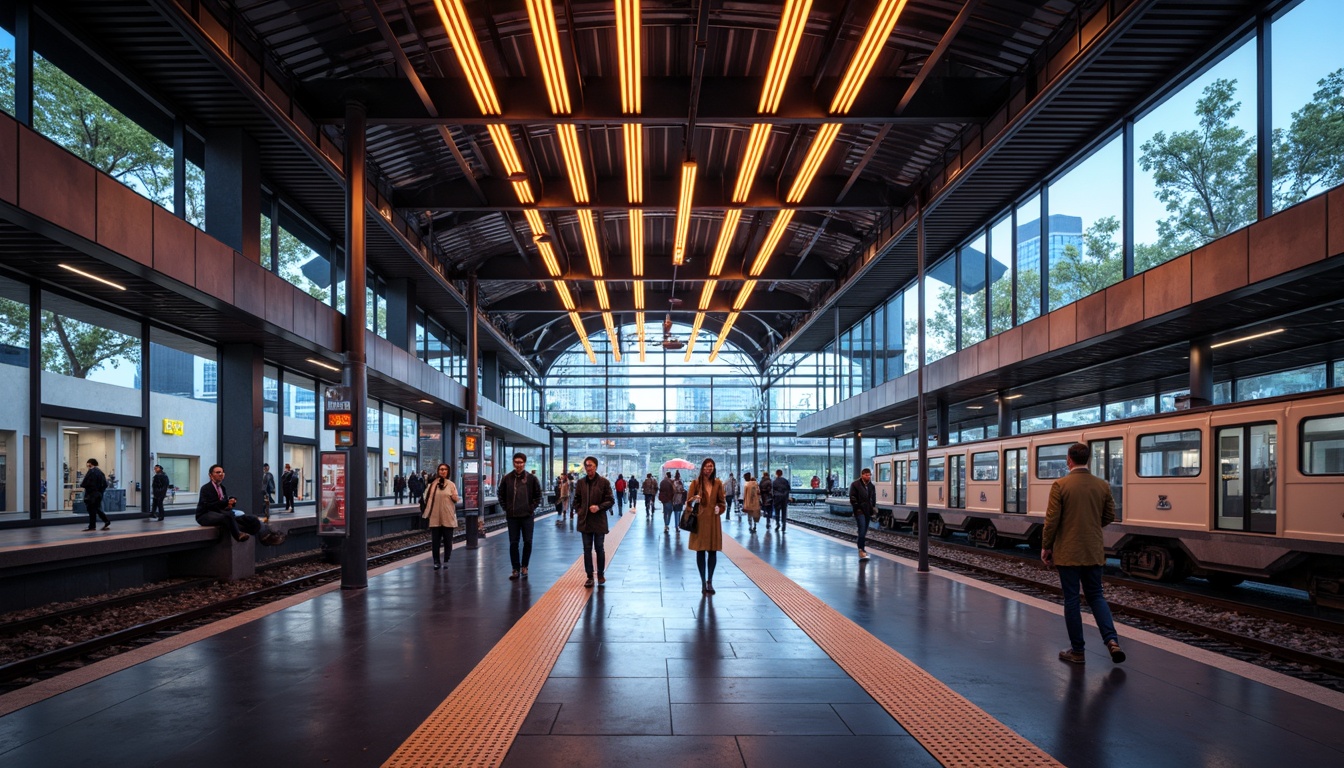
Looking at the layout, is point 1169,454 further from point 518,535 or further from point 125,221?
point 125,221

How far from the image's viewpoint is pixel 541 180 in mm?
17844

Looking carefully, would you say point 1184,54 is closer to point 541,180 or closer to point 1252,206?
point 1252,206

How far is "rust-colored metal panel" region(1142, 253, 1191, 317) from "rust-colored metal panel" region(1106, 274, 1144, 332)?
175 mm

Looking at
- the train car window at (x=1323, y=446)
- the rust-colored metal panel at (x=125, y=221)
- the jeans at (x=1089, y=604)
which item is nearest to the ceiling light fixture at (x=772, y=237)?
the train car window at (x=1323, y=446)

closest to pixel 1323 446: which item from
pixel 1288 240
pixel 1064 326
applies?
pixel 1288 240

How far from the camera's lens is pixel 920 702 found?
18.9ft

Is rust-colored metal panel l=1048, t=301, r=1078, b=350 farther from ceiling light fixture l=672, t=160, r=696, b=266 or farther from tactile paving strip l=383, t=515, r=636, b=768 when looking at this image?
tactile paving strip l=383, t=515, r=636, b=768

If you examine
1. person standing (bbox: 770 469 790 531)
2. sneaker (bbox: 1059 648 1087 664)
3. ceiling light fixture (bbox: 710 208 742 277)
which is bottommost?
person standing (bbox: 770 469 790 531)

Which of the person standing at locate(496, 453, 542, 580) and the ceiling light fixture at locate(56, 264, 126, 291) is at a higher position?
the ceiling light fixture at locate(56, 264, 126, 291)

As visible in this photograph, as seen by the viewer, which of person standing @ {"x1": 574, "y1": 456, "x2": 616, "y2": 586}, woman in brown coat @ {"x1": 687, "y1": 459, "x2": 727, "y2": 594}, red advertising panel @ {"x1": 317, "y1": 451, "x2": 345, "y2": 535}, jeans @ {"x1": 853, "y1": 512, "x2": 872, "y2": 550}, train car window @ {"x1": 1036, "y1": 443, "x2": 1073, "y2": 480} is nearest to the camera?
woman in brown coat @ {"x1": 687, "y1": 459, "x2": 727, "y2": 594}

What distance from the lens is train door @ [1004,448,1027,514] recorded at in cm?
1780

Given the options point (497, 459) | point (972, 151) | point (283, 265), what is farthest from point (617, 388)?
point (972, 151)

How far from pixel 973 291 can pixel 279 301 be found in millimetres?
17125

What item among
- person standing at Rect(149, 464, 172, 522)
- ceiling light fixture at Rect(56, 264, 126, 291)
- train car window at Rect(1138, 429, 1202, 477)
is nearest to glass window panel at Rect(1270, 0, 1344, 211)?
train car window at Rect(1138, 429, 1202, 477)
